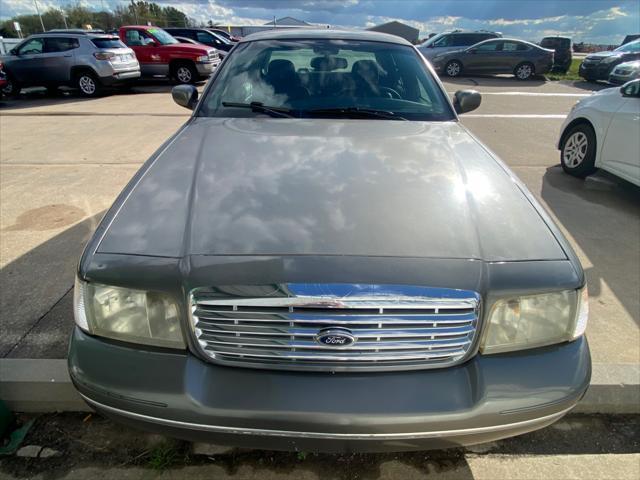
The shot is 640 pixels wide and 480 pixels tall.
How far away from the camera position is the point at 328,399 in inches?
54.7

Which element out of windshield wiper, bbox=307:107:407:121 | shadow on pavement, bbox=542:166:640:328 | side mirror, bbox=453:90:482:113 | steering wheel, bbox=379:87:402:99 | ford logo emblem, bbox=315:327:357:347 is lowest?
shadow on pavement, bbox=542:166:640:328

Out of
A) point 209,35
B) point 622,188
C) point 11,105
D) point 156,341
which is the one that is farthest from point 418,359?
point 209,35

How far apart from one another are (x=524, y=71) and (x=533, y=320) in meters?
17.5

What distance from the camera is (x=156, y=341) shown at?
1.50m

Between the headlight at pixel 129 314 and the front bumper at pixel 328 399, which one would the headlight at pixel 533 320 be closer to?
the front bumper at pixel 328 399

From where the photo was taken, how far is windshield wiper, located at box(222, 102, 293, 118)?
2705 mm

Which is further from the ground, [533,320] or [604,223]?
[533,320]

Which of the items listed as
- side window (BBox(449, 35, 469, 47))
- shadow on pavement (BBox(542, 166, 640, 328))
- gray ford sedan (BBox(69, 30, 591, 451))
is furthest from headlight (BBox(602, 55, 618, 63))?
gray ford sedan (BBox(69, 30, 591, 451))

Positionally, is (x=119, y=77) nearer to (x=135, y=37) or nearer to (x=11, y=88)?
(x=11, y=88)

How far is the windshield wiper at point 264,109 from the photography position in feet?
8.87

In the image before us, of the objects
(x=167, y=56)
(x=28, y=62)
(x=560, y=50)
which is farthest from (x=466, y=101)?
(x=560, y=50)

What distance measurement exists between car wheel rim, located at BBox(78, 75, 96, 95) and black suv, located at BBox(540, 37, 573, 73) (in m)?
17.9

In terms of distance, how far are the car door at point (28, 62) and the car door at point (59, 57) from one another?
167mm

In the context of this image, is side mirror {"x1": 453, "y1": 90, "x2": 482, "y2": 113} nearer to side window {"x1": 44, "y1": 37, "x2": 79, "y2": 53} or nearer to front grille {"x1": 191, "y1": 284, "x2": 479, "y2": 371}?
front grille {"x1": 191, "y1": 284, "x2": 479, "y2": 371}
